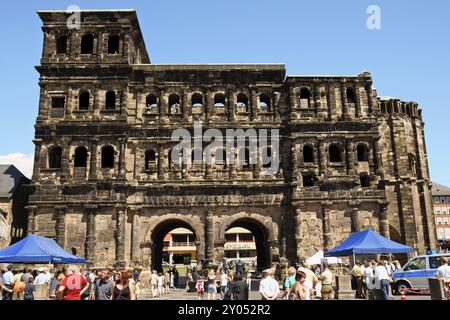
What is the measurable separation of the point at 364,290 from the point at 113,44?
2361 centimetres

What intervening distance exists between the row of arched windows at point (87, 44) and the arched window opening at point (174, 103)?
506cm

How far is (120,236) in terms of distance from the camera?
27109 mm

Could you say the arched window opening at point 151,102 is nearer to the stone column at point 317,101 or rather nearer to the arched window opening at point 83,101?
the arched window opening at point 83,101

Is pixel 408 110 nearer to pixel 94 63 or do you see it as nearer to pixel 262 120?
pixel 262 120

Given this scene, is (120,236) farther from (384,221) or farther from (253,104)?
(384,221)

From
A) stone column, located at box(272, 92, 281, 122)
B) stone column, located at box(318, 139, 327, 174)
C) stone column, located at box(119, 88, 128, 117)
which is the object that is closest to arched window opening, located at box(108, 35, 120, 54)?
stone column, located at box(119, 88, 128, 117)

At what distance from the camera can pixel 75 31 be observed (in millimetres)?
30297

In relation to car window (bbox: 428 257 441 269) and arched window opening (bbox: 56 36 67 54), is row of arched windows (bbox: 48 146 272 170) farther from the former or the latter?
car window (bbox: 428 257 441 269)

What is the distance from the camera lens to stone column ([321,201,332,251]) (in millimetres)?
27703

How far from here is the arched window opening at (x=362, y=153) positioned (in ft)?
98.2

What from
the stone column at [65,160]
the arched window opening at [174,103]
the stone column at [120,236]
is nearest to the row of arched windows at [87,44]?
the arched window opening at [174,103]

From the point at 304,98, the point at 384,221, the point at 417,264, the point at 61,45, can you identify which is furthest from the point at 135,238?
the point at 417,264

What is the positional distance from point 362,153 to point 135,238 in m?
16.7

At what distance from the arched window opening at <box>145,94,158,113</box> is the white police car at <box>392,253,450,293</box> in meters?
18.7
